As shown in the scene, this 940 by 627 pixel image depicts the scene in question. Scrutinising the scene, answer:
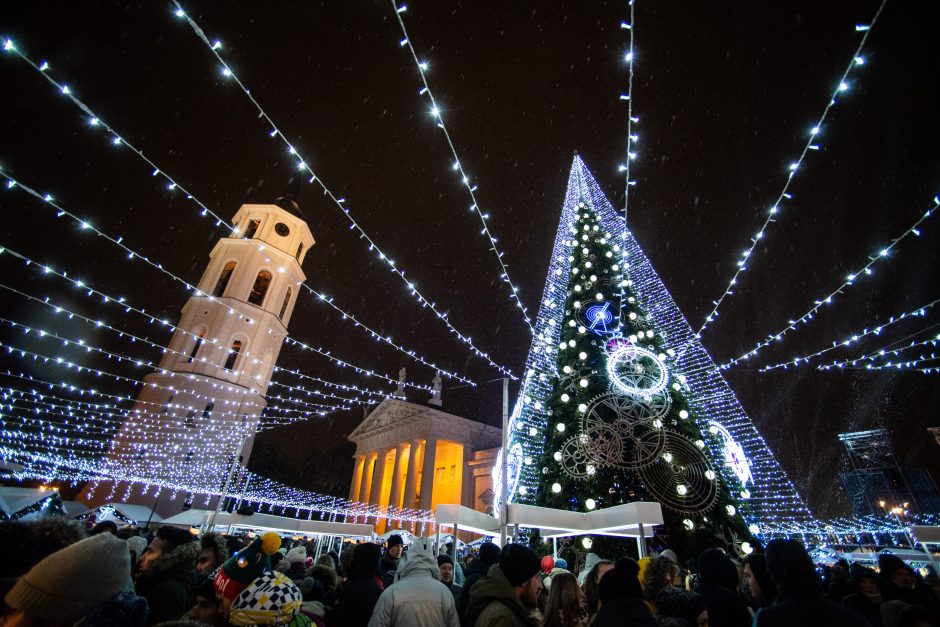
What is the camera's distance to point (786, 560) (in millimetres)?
2359

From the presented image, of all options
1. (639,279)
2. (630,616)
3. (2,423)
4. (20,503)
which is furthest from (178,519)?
(630,616)

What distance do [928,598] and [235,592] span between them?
5.93 meters

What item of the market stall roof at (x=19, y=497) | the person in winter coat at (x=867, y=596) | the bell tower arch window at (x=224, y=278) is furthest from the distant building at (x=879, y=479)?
the bell tower arch window at (x=224, y=278)

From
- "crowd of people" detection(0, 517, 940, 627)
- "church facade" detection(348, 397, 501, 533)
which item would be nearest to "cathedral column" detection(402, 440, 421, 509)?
"church facade" detection(348, 397, 501, 533)

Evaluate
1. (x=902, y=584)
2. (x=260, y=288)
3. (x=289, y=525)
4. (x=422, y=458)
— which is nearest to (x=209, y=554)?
(x=902, y=584)

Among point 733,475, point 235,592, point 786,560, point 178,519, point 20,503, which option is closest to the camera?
point 786,560

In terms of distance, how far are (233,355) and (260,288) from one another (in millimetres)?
5344

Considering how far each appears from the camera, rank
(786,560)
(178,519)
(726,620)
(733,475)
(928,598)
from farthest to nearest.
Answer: (178,519) → (733,475) → (928,598) → (726,620) → (786,560)

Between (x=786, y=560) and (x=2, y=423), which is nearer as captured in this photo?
(x=786, y=560)

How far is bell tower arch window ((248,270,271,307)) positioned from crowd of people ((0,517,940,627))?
30.4 m

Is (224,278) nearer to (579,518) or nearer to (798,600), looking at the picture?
(579,518)

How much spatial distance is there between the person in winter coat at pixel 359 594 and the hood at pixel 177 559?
3.87 ft

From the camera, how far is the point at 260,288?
3206 centimetres

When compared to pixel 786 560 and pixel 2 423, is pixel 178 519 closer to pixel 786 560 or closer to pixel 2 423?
pixel 2 423
